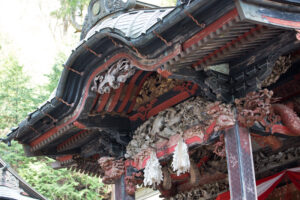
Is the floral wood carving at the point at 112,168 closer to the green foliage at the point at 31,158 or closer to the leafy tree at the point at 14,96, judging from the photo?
the green foliage at the point at 31,158

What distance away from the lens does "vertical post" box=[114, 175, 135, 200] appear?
22.5 feet

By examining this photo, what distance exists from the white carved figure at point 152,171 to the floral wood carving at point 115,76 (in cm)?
135

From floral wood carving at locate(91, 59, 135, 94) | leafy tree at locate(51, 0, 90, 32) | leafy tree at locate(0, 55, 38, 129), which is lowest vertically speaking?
floral wood carving at locate(91, 59, 135, 94)

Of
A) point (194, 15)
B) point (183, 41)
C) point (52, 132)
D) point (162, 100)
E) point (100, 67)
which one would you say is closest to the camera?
point (194, 15)

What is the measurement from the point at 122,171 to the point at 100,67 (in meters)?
2.02

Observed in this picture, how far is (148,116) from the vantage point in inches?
276

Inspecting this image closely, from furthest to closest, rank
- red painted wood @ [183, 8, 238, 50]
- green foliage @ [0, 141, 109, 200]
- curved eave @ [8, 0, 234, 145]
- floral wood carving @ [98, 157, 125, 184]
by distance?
1. green foliage @ [0, 141, 109, 200]
2. floral wood carving @ [98, 157, 125, 184]
3. curved eave @ [8, 0, 234, 145]
4. red painted wood @ [183, 8, 238, 50]

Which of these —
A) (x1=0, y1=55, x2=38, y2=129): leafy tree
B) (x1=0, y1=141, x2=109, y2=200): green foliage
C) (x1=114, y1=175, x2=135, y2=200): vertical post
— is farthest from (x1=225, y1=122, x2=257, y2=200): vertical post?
(x1=0, y1=55, x2=38, y2=129): leafy tree

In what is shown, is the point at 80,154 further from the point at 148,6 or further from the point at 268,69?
the point at 268,69

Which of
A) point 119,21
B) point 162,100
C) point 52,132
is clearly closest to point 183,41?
point 119,21

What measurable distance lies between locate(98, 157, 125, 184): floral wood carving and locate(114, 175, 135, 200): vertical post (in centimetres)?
8

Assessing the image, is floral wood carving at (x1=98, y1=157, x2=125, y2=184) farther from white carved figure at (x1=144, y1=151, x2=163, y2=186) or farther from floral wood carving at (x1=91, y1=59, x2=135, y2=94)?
floral wood carving at (x1=91, y1=59, x2=135, y2=94)

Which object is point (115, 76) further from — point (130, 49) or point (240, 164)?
point (240, 164)

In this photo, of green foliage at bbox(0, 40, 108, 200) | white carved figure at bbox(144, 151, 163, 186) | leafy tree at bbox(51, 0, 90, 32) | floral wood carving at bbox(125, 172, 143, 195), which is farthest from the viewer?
leafy tree at bbox(51, 0, 90, 32)
